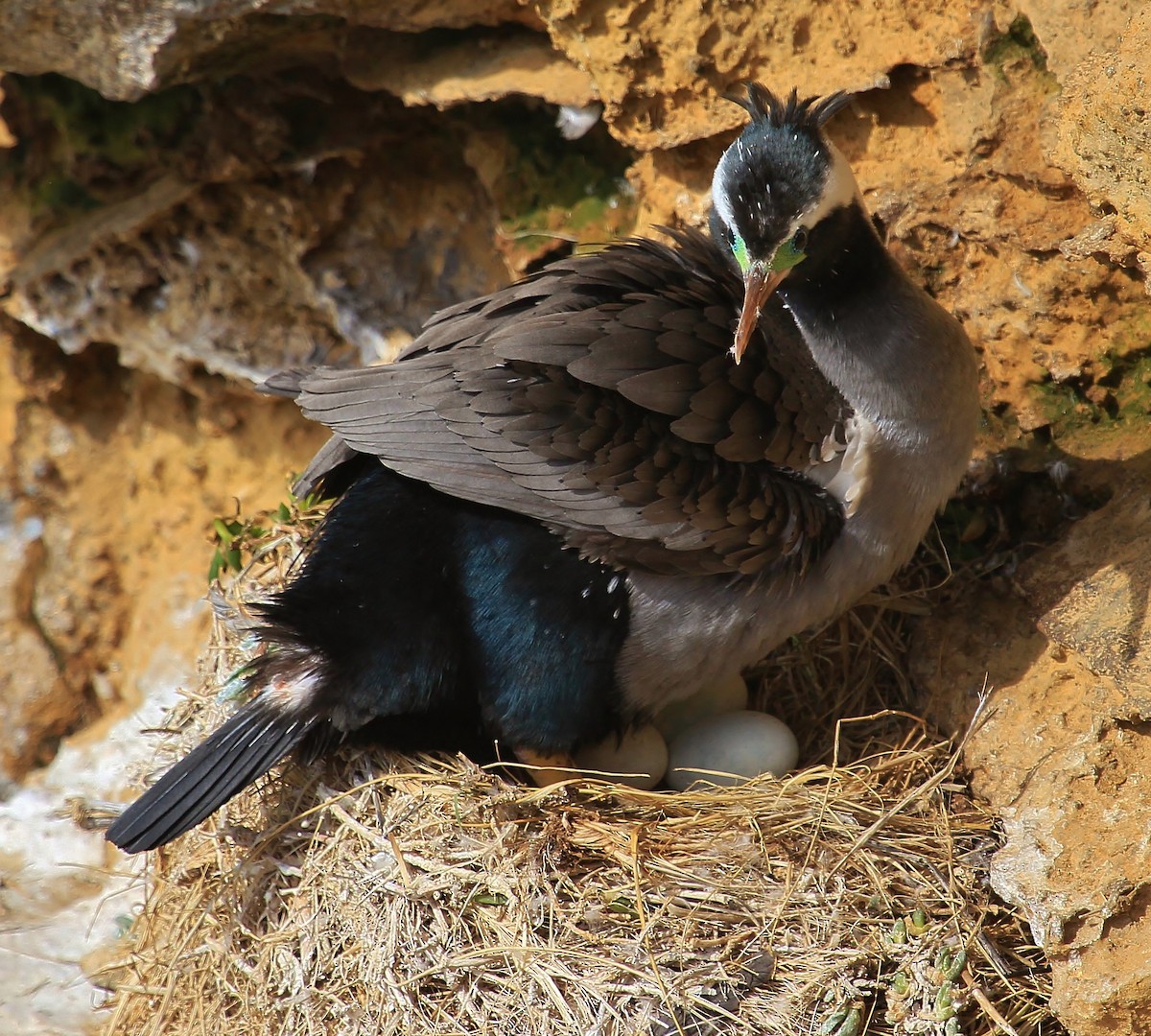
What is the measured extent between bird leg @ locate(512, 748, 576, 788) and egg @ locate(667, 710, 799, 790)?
0.25 meters

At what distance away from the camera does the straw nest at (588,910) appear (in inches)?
91.7

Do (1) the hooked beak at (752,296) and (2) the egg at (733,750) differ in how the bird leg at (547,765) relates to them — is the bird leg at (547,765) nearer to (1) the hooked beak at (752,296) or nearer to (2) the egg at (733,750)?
(2) the egg at (733,750)

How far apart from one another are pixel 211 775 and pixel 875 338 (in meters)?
1.56

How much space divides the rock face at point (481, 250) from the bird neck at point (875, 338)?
1.17ft

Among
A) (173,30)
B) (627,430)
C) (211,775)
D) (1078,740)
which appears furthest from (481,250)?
(1078,740)

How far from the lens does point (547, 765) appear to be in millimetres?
2725

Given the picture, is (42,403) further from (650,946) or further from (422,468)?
(650,946)

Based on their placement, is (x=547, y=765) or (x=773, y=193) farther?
(x=547, y=765)

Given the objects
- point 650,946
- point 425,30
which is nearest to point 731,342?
point 650,946

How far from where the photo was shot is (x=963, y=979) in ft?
7.65

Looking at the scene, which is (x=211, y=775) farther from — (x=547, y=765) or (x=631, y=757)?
(x=631, y=757)

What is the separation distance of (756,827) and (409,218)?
7.00 ft

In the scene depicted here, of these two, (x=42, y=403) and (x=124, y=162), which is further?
(x=42, y=403)

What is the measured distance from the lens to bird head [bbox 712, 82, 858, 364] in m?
2.32
